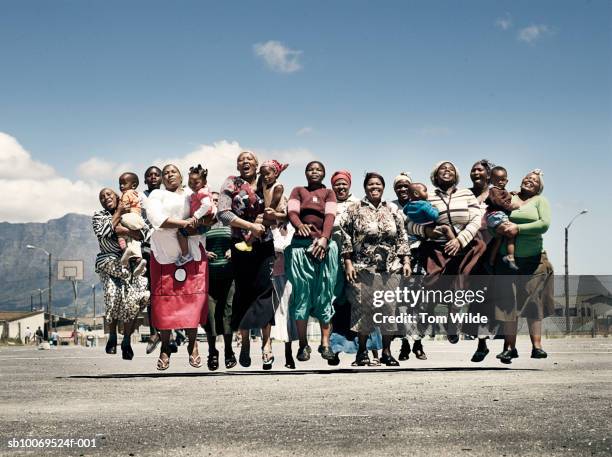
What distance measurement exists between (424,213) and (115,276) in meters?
4.14

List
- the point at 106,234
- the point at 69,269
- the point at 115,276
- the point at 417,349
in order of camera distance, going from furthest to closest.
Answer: the point at 69,269 → the point at 417,349 → the point at 115,276 → the point at 106,234

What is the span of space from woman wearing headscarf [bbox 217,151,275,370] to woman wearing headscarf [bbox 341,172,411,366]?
1010mm

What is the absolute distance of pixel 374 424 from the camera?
6.18 meters

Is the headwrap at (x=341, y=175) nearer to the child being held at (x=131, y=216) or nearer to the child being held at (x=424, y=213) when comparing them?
the child being held at (x=424, y=213)

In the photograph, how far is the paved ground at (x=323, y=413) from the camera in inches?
210

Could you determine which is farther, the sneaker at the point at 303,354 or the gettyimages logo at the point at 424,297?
the gettyimages logo at the point at 424,297

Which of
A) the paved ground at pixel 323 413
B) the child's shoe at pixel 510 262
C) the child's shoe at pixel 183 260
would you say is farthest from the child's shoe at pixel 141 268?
the child's shoe at pixel 510 262

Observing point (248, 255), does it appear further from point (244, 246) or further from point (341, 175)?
point (341, 175)

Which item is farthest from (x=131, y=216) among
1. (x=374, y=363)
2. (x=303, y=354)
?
(x=374, y=363)

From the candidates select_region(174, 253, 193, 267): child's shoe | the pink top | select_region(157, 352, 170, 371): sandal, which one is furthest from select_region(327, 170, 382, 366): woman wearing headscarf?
select_region(157, 352, 170, 371): sandal

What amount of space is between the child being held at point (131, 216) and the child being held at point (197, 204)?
1122mm

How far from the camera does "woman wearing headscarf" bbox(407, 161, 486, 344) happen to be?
37.6ft

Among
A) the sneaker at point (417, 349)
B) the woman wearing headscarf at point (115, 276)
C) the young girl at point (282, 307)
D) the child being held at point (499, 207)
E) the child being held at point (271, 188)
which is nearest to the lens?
the child being held at point (271, 188)

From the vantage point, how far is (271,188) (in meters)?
10.7
